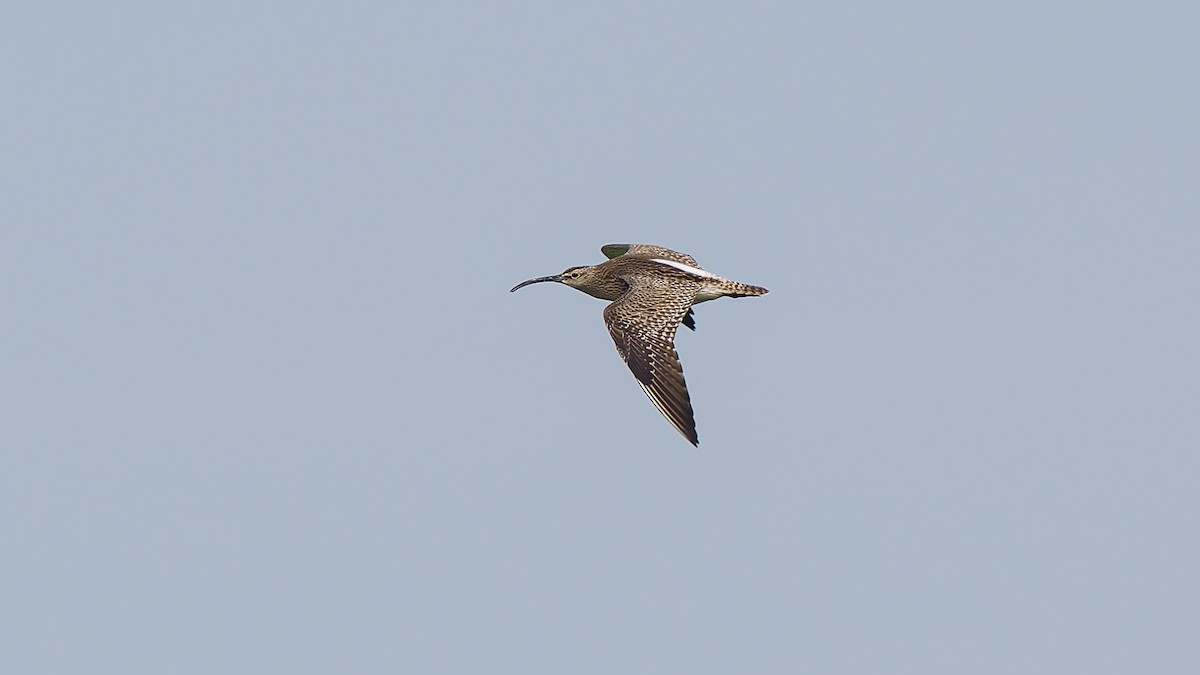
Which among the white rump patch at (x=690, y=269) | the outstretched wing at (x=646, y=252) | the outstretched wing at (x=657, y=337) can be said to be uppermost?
the outstretched wing at (x=646, y=252)

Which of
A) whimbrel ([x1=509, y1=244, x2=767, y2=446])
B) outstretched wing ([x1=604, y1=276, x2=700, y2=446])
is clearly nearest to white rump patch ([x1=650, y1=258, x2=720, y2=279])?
whimbrel ([x1=509, y1=244, x2=767, y2=446])

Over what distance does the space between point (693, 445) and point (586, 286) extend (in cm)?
812

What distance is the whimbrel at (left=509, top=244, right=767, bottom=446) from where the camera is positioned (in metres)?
29.9

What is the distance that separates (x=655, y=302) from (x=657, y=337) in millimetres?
1413

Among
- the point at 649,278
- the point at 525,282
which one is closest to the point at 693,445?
the point at 649,278

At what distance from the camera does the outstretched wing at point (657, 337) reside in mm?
29594

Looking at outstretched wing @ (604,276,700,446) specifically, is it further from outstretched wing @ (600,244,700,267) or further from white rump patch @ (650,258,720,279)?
outstretched wing @ (600,244,700,267)

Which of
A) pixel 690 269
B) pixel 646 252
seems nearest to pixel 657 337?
pixel 690 269

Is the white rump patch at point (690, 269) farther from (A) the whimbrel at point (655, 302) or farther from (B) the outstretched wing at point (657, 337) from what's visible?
(B) the outstretched wing at point (657, 337)

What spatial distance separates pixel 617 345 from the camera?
31266mm

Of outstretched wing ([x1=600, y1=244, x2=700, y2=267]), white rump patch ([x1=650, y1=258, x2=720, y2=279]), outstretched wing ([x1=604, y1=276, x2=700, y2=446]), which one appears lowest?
outstretched wing ([x1=604, y1=276, x2=700, y2=446])

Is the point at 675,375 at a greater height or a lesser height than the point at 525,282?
lesser

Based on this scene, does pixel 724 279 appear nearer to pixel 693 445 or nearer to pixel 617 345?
pixel 617 345

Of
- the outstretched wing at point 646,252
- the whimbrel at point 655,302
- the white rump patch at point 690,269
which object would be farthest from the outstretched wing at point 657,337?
the outstretched wing at point 646,252
